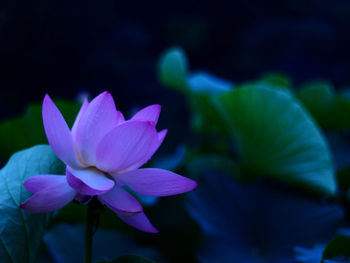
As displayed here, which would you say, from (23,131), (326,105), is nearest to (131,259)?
(23,131)

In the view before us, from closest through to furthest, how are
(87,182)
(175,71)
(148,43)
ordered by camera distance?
(87,182) → (175,71) → (148,43)

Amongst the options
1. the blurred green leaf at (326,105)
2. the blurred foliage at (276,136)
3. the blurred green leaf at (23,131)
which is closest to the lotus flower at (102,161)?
the blurred green leaf at (23,131)

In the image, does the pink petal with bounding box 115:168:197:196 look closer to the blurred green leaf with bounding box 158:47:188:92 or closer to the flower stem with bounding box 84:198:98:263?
the flower stem with bounding box 84:198:98:263

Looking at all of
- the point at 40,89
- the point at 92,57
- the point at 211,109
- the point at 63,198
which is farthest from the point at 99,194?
the point at 92,57

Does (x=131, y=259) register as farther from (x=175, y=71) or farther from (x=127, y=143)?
(x=175, y=71)

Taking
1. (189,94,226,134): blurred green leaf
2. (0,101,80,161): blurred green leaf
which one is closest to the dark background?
(189,94,226,134): blurred green leaf

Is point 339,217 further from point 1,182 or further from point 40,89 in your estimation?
point 40,89
